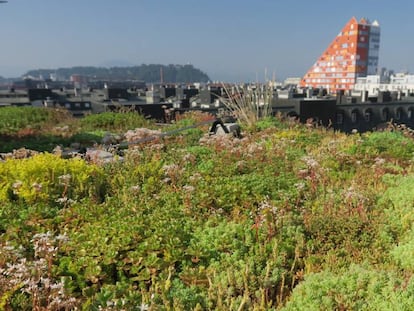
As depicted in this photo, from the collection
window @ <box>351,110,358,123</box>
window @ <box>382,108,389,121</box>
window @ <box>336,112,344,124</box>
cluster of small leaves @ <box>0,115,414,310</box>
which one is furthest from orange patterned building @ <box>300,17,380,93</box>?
cluster of small leaves @ <box>0,115,414,310</box>

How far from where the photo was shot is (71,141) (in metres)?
9.07

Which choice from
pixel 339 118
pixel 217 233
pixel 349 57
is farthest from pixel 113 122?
pixel 349 57

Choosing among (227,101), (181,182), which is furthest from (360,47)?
(181,182)

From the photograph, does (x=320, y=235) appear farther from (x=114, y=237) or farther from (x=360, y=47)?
(x=360, y=47)

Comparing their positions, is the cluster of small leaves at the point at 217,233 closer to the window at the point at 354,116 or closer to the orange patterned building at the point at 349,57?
the window at the point at 354,116

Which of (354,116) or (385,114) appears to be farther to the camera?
Answer: (385,114)

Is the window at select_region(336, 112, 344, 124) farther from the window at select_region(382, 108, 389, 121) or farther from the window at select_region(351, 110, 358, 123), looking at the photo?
the window at select_region(382, 108, 389, 121)

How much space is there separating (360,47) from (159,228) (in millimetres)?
123387

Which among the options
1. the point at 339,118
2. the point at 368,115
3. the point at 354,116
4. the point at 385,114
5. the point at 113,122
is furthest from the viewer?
the point at 385,114

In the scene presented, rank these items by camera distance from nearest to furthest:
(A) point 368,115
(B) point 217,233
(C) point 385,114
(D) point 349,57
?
(B) point 217,233 < (A) point 368,115 < (C) point 385,114 < (D) point 349,57

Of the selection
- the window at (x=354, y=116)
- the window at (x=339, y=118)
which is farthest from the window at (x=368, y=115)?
the window at (x=339, y=118)

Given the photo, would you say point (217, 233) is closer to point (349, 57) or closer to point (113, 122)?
point (113, 122)

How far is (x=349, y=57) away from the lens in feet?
367

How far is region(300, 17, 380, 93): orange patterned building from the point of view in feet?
363
